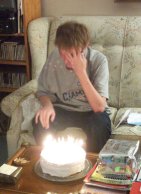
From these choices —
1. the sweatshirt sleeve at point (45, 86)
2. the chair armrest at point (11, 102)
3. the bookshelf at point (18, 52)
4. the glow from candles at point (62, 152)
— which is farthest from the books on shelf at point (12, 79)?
the glow from candles at point (62, 152)

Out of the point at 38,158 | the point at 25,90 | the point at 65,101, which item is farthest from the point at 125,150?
the point at 25,90

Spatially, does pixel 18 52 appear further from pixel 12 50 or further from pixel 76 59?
pixel 76 59

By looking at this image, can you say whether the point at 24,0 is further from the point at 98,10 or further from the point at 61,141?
the point at 61,141

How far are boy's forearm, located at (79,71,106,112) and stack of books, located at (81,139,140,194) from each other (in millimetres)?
361

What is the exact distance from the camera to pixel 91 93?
72.5 inches

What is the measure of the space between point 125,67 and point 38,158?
3.82 feet

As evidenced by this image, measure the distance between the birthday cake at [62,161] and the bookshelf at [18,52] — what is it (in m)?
1.66

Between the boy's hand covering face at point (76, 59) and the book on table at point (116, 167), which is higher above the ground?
the boy's hand covering face at point (76, 59)

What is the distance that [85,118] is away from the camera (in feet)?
6.58

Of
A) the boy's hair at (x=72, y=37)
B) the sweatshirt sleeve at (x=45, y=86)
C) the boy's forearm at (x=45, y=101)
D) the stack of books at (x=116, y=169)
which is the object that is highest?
the boy's hair at (x=72, y=37)

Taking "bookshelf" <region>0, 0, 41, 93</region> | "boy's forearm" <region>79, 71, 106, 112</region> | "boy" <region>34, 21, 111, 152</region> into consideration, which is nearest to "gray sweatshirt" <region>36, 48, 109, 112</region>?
"boy" <region>34, 21, 111, 152</region>

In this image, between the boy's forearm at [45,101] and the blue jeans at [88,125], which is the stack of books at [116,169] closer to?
the blue jeans at [88,125]

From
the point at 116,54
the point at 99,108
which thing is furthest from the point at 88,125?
the point at 116,54

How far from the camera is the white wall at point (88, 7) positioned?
9.41ft
